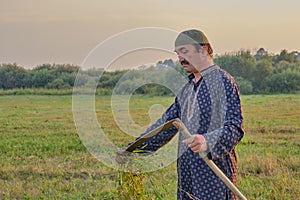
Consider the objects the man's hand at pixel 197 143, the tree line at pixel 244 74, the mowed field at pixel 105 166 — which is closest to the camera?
the man's hand at pixel 197 143

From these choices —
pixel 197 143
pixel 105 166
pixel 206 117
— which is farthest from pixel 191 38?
pixel 105 166

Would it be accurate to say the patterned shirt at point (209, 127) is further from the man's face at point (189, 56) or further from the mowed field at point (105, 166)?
the mowed field at point (105, 166)

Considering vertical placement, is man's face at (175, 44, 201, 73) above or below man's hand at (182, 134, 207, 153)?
above

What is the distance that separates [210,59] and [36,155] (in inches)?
194

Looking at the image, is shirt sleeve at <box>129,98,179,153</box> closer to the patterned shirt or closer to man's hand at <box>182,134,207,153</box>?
the patterned shirt

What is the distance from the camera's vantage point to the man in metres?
2.58

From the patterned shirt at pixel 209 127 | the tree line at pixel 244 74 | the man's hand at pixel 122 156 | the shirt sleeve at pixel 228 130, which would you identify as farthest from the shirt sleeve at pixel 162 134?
the tree line at pixel 244 74

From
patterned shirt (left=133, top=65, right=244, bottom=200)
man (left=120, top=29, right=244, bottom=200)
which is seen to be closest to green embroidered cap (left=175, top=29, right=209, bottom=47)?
man (left=120, top=29, right=244, bottom=200)

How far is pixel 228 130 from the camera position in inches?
101

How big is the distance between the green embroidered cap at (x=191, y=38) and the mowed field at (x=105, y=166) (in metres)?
0.58

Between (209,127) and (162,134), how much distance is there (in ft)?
1.23

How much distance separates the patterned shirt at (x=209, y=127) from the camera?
2582 mm

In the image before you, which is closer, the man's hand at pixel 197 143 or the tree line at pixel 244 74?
the man's hand at pixel 197 143

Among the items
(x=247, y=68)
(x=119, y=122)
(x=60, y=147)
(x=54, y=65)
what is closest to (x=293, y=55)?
(x=247, y=68)
